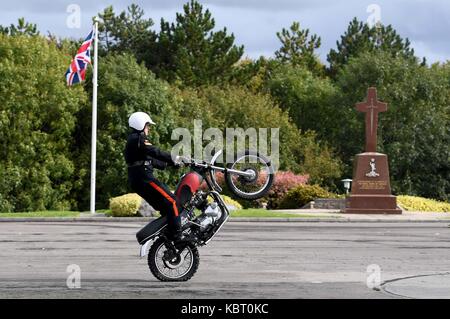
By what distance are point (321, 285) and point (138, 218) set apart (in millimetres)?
23833

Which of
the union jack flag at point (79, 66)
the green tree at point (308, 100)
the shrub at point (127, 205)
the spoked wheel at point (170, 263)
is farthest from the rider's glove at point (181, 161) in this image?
the green tree at point (308, 100)

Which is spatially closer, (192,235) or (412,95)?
(192,235)

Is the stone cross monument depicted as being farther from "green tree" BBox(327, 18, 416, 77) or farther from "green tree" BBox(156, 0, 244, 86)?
"green tree" BBox(327, 18, 416, 77)

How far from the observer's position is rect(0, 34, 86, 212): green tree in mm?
53688

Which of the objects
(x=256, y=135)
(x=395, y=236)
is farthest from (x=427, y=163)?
(x=395, y=236)

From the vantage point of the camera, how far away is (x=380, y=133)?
67375 millimetres

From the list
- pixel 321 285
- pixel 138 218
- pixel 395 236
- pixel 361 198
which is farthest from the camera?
pixel 361 198

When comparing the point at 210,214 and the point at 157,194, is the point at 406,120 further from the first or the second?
the point at 157,194

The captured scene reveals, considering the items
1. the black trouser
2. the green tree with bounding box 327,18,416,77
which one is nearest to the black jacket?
the black trouser

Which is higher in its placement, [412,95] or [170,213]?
[412,95]

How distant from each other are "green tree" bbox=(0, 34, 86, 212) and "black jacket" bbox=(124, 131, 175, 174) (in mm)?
40038
